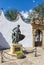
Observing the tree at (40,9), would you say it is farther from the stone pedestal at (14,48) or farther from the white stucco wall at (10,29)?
the stone pedestal at (14,48)

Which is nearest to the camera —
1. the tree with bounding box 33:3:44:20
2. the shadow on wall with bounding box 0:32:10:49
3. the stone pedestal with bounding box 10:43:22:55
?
the stone pedestal with bounding box 10:43:22:55

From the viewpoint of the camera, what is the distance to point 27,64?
41.5 feet

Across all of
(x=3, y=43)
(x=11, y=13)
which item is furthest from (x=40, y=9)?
(x=3, y=43)

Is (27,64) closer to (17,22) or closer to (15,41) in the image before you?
(15,41)

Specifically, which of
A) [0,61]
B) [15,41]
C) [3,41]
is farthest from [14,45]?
[3,41]

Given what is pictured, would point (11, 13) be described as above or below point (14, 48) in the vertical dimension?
above

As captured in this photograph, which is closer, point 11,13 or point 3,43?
point 3,43

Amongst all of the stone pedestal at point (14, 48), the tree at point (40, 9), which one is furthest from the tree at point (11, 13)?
the stone pedestal at point (14, 48)

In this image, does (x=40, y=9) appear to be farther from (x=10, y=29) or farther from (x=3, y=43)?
(x=3, y=43)

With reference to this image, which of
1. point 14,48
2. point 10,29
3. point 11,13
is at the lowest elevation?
point 14,48

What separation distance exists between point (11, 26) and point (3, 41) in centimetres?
232

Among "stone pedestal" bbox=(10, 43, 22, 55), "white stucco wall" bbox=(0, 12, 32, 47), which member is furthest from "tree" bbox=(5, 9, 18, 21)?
"stone pedestal" bbox=(10, 43, 22, 55)

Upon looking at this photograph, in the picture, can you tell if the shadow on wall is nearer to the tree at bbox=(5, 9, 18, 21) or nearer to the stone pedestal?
the stone pedestal

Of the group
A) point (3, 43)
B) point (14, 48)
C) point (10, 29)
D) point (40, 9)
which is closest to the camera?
point (14, 48)
